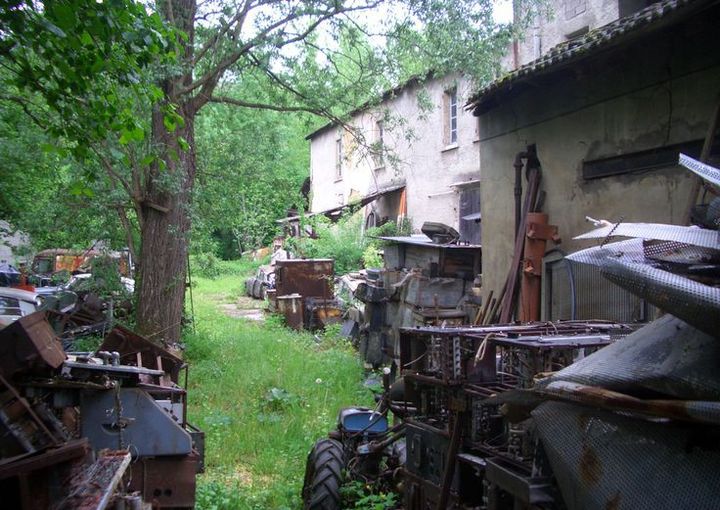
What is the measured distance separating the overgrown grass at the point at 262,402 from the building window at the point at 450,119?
7.39 m

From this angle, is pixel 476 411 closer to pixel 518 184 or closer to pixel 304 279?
pixel 518 184

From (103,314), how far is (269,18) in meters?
6.68

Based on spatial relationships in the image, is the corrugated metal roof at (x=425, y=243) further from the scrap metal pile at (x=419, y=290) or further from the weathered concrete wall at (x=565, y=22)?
the weathered concrete wall at (x=565, y=22)

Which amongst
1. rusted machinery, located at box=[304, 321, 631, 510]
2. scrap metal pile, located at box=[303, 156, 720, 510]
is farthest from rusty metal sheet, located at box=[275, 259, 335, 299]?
scrap metal pile, located at box=[303, 156, 720, 510]

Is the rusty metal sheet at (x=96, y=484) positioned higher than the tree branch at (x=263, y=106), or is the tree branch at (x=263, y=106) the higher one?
the tree branch at (x=263, y=106)

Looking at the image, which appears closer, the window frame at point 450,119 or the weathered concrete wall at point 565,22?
the weathered concrete wall at point 565,22

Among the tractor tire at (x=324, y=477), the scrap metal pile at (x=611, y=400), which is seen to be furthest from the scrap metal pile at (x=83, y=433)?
the scrap metal pile at (x=611, y=400)

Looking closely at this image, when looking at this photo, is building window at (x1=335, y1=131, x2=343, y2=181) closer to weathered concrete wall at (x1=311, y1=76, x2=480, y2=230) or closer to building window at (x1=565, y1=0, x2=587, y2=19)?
weathered concrete wall at (x1=311, y1=76, x2=480, y2=230)

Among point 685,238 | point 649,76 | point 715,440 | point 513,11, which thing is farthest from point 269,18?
point 715,440

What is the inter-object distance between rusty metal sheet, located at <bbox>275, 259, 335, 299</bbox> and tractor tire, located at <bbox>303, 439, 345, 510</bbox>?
11732 millimetres

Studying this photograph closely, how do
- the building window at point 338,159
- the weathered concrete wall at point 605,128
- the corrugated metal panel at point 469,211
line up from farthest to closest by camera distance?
the building window at point 338,159
the corrugated metal panel at point 469,211
the weathered concrete wall at point 605,128

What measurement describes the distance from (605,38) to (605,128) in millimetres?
1442

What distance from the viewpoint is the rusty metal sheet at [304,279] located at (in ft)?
58.4

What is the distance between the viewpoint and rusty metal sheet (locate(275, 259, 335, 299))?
17797 millimetres
